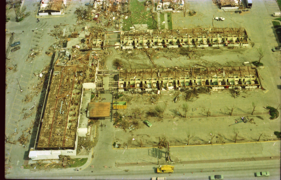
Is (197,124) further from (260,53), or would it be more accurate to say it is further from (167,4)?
(167,4)

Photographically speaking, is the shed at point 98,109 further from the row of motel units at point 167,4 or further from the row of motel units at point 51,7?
the row of motel units at point 167,4

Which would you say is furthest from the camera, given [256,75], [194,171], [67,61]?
[67,61]

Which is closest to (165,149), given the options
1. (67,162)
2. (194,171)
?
(194,171)

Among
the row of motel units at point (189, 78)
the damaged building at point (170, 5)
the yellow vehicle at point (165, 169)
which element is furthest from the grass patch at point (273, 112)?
the damaged building at point (170, 5)

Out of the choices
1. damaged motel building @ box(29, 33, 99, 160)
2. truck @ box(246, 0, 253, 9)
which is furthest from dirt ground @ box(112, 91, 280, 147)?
truck @ box(246, 0, 253, 9)

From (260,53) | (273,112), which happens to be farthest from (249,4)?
(273,112)

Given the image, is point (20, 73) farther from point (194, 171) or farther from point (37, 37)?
point (194, 171)
